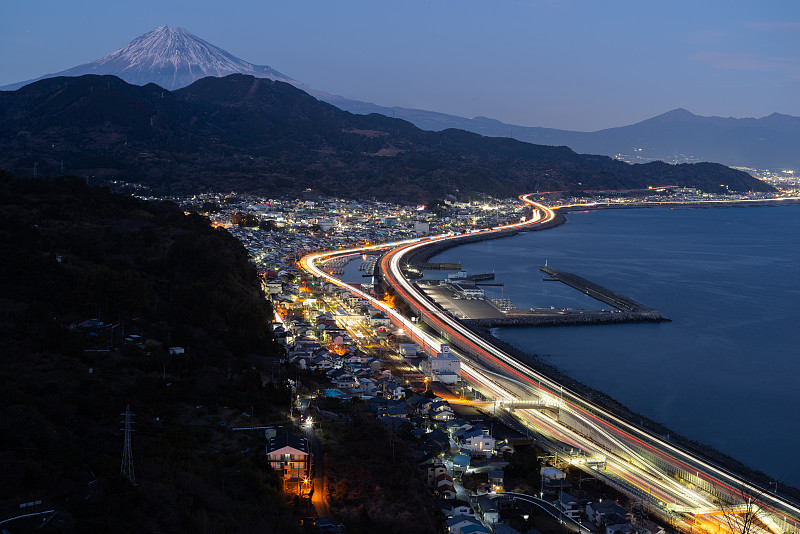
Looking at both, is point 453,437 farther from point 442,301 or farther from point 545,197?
point 545,197

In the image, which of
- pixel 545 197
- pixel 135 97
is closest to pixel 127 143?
pixel 135 97

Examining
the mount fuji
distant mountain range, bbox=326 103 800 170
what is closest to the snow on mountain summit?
the mount fuji

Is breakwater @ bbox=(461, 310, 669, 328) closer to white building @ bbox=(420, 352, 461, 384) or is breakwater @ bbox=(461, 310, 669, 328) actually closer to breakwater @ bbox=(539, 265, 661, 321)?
breakwater @ bbox=(539, 265, 661, 321)

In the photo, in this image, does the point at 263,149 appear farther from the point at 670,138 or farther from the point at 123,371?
the point at 670,138

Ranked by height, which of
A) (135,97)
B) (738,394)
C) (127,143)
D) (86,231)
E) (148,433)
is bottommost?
(738,394)

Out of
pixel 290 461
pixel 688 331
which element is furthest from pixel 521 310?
pixel 290 461

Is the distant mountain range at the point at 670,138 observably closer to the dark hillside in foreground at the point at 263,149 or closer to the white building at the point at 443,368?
the dark hillside in foreground at the point at 263,149
